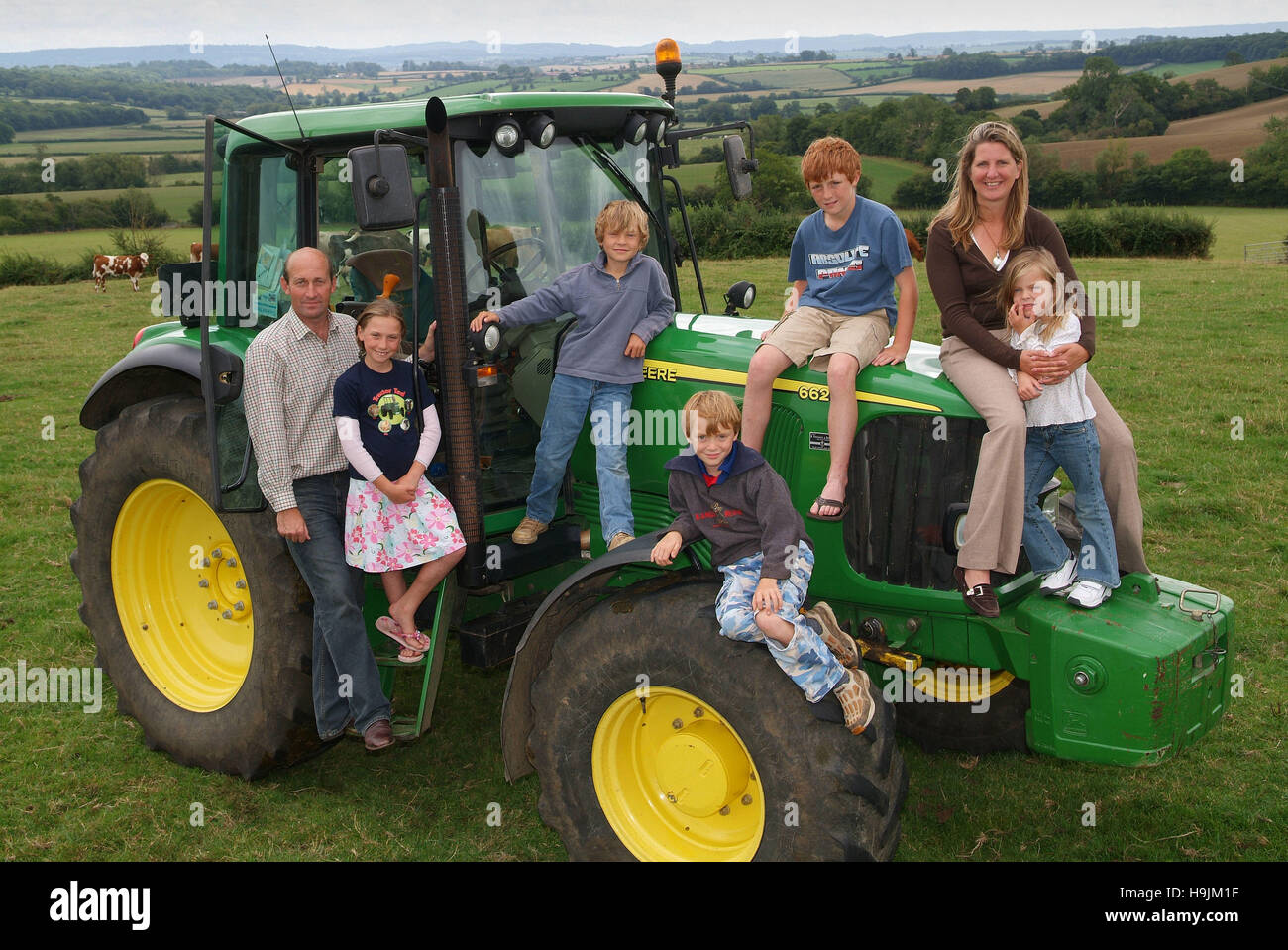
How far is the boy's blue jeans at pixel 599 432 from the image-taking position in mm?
4102

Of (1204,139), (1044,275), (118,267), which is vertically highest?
(1204,139)

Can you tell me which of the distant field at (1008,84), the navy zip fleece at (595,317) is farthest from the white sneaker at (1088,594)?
the distant field at (1008,84)

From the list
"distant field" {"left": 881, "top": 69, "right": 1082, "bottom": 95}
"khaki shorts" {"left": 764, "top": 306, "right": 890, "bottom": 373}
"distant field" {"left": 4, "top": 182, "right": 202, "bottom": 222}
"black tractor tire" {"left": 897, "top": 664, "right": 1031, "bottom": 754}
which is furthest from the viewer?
"distant field" {"left": 881, "top": 69, "right": 1082, "bottom": 95}

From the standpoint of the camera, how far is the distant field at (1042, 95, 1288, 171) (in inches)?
1400

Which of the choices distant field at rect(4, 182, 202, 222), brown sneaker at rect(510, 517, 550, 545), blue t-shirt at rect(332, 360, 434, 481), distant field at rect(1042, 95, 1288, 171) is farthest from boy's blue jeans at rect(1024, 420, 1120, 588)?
distant field at rect(1042, 95, 1288, 171)

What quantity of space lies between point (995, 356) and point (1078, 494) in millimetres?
561

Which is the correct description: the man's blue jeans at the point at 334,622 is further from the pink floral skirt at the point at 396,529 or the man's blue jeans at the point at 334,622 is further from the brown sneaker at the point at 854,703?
the brown sneaker at the point at 854,703

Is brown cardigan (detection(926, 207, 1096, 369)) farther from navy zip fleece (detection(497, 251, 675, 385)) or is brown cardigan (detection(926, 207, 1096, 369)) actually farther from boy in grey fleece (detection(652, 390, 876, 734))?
navy zip fleece (detection(497, 251, 675, 385))

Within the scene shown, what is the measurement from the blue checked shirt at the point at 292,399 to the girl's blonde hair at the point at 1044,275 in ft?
8.15

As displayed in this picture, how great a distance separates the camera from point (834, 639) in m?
3.51

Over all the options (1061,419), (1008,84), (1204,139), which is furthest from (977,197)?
(1008,84)

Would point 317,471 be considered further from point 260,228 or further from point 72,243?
point 72,243

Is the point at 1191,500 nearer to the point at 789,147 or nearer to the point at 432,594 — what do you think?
the point at 432,594

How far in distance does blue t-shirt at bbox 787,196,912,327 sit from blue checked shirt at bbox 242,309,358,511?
186cm
